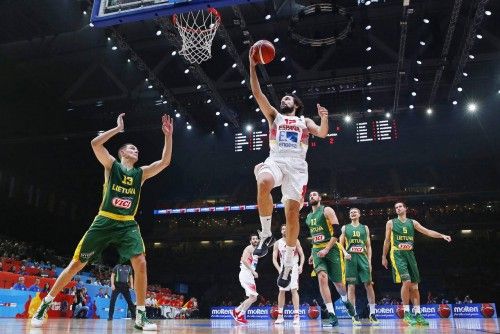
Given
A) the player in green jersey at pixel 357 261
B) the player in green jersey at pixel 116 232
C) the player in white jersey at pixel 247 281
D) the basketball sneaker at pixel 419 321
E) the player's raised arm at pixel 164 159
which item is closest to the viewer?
the player in green jersey at pixel 116 232

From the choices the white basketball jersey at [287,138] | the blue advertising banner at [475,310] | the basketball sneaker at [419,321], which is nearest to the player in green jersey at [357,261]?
the basketball sneaker at [419,321]

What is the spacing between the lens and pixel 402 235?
7910 millimetres

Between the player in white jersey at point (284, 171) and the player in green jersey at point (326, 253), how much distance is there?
2.52 metres

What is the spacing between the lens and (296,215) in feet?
16.1

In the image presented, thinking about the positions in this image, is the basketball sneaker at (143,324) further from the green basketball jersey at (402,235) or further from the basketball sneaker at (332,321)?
the green basketball jersey at (402,235)

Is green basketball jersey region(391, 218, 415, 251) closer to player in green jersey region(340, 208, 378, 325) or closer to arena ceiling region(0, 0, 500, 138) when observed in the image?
player in green jersey region(340, 208, 378, 325)

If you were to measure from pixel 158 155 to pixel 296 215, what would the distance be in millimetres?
22448

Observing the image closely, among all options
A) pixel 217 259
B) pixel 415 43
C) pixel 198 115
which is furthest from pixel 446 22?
pixel 217 259

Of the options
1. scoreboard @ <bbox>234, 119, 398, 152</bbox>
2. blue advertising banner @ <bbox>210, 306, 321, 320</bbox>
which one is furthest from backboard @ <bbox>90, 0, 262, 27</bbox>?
scoreboard @ <bbox>234, 119, 398, 152</bbox>

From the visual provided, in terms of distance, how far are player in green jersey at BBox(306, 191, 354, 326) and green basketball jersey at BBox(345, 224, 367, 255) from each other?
89cm

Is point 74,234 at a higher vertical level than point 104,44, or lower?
lower

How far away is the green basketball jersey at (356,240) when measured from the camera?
337 inches

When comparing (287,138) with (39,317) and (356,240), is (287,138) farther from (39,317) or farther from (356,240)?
(356,240)

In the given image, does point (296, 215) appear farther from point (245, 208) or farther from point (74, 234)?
point (74, 234)
